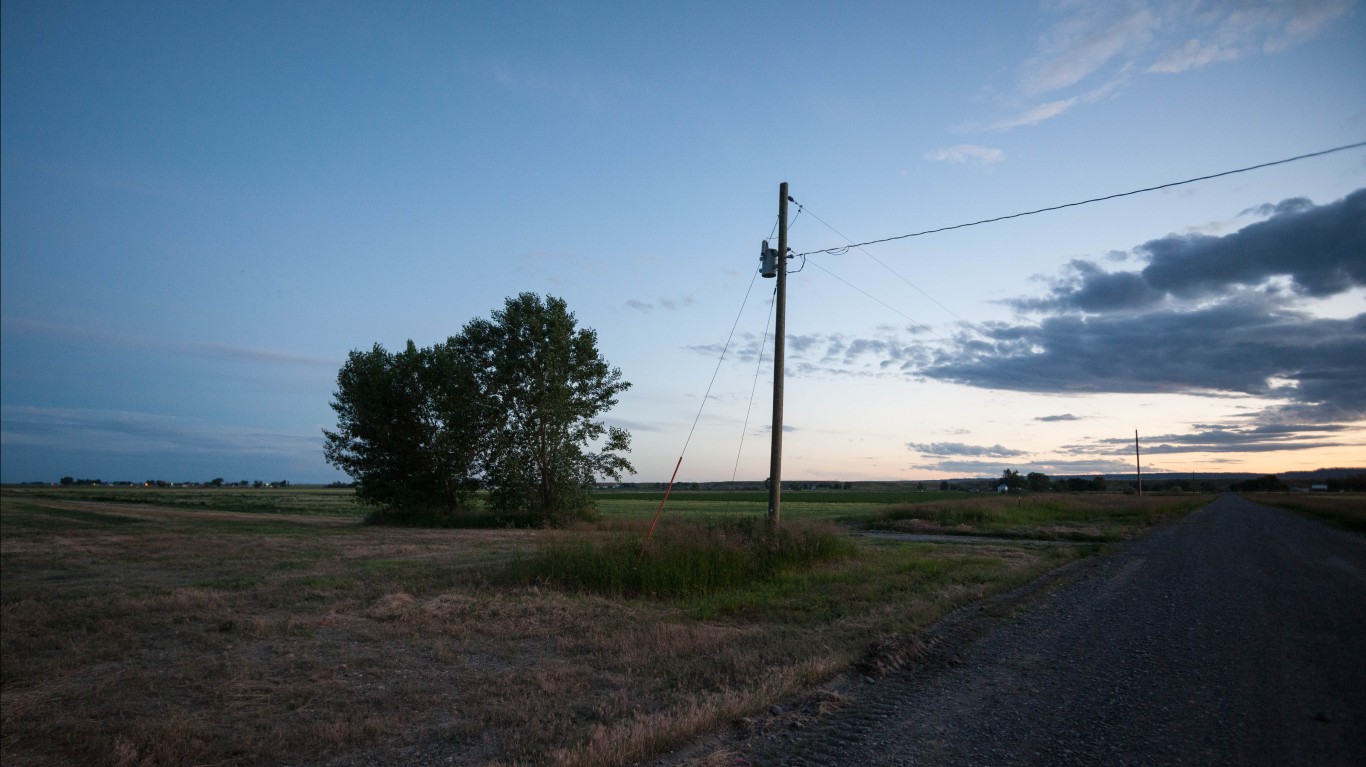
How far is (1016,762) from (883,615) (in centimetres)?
531

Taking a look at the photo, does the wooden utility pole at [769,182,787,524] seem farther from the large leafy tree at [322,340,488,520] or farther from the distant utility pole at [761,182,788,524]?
the large leafy tree at [322,340,488,520]

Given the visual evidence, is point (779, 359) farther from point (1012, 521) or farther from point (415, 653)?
point (1012, 521)

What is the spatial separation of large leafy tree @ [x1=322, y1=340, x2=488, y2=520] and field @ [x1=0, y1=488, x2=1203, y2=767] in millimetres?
17242

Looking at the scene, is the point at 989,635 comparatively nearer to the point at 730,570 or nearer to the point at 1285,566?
the point at 730,570

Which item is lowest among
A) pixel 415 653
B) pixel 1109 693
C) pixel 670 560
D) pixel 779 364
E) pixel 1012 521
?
pixel 1012 521

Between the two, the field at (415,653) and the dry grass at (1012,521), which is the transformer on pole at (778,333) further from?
the dry grass at (1012,521)

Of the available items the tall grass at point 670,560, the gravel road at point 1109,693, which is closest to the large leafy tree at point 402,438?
the tall grass at point 670,560

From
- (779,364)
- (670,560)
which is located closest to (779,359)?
(779,364)

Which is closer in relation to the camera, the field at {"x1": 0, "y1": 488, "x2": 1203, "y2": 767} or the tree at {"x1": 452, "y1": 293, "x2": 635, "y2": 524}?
the field at {"x1": 0, "y1": 488, "x2": 1203, "y2": 767}

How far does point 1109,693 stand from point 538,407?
27062 mm

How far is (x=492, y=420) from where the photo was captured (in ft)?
106

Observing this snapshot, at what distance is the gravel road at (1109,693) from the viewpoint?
5.07 meters

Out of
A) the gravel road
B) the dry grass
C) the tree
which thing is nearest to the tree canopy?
the tree

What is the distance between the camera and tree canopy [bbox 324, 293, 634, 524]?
31422 mm
